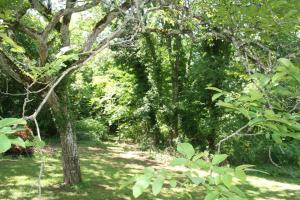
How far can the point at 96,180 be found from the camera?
9.51 metres

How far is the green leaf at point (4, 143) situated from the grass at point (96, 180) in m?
4.62

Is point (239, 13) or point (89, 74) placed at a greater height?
point (89, 74)

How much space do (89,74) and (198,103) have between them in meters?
9.81

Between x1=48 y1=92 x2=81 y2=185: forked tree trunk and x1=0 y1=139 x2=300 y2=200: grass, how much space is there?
266 millimetres

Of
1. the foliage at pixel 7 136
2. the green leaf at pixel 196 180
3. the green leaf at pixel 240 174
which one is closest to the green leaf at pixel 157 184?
the green leaf at pixel 196 180

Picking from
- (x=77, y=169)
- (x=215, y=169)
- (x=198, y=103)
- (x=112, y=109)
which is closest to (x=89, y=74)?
(x=112, y=109)

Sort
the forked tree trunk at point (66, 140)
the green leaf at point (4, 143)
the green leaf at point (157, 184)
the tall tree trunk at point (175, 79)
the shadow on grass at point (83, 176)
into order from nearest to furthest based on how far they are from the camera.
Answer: the green leaf at point (4, 143), the green leaf at point (157, 184), the forked tree trunk at point (66, 140), the shadow on grass at point (83, 176), the tall tree trunk at point (175, 79)

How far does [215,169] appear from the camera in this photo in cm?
110

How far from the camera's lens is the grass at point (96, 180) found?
7.97m

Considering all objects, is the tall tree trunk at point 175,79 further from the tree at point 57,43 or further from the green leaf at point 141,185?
the green leaf at point 141,185

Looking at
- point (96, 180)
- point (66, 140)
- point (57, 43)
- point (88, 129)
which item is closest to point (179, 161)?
point (66, 140)

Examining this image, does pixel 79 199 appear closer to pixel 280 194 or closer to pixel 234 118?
pixel 280 194

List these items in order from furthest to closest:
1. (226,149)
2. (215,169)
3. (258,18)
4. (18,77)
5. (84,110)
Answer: (84,110) → (226,149) → (18,77) → (258,18) → (215,169)

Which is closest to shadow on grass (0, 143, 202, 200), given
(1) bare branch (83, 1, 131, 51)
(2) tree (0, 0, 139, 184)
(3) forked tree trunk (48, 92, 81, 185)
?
(3) forked tree trunk (48, 92, 81, 185)
